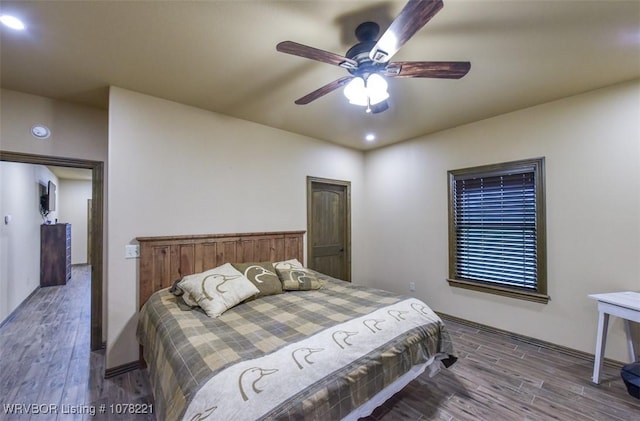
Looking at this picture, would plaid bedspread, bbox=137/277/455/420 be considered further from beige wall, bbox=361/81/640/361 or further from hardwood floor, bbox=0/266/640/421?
beige wall, bbox=361/81/640/361

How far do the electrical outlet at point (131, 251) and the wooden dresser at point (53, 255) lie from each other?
4703 millimetres

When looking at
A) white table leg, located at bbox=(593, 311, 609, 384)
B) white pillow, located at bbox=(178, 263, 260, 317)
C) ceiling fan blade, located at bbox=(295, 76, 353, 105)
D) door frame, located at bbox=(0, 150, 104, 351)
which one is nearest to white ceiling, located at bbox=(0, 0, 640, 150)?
ceiling fan blade, located at bbox=(295, 76, 353, 105)

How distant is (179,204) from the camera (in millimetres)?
2811

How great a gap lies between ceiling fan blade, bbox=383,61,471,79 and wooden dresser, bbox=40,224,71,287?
717 centimetres

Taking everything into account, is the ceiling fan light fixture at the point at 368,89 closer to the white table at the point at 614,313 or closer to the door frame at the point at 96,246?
the white table at the point at 614,313

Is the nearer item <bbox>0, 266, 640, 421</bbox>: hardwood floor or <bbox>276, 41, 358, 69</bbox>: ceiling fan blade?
<bbox>276, 41, 358, 69</bbox>: ceiling fan blade

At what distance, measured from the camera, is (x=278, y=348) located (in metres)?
1.54

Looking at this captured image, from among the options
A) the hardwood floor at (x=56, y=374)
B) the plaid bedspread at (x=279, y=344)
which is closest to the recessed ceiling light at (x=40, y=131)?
the plaid bedspread at (x=279, y=344)

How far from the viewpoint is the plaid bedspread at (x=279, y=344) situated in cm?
128

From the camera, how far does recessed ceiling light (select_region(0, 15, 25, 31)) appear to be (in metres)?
1.62

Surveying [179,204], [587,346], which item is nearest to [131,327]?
→ [179,204]

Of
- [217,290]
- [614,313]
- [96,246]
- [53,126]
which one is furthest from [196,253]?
[614,313]

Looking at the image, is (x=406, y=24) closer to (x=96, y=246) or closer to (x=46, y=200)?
(x=96, y=246)

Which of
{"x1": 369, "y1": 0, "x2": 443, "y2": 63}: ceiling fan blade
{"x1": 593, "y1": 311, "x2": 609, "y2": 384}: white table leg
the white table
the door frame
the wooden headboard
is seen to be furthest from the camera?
the door frame
